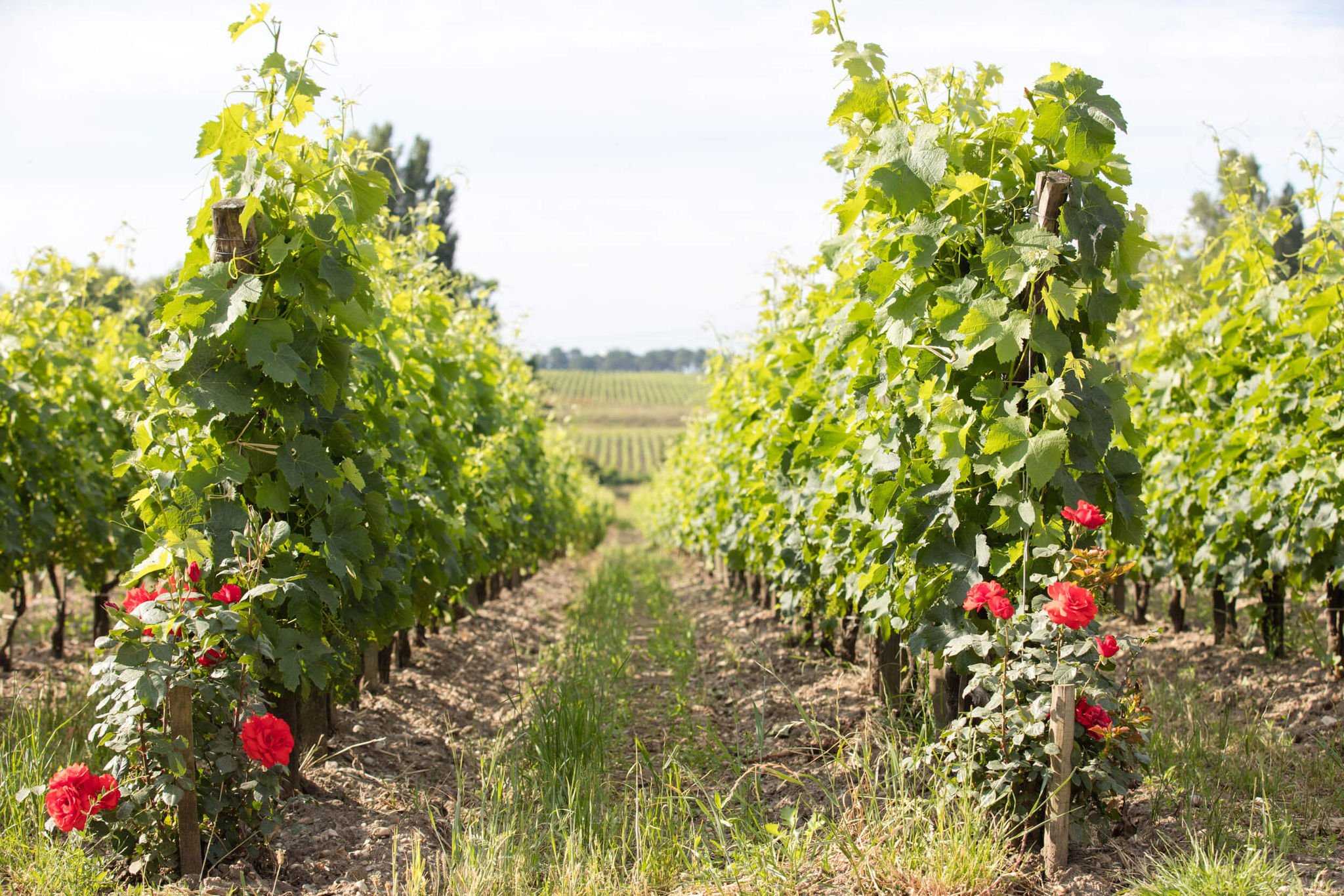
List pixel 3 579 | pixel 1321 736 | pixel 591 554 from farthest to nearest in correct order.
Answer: pixel 591 554, pixel 3 579, pixel 1321 736

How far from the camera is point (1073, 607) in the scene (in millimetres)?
2338

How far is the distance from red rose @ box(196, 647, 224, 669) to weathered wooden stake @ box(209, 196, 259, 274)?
1200 mm

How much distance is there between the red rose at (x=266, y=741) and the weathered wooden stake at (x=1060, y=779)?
82.6 inches

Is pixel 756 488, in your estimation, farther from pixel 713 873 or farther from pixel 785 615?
pixel 713 873

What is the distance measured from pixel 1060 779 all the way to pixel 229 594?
7.93ft

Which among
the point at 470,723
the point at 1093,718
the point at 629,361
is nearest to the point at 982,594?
the point at 1093,718

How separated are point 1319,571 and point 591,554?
17240mm

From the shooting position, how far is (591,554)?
68.8 feet

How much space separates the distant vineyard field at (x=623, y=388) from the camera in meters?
87.7

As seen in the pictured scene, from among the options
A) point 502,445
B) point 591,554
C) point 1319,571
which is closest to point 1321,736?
point 1319,571

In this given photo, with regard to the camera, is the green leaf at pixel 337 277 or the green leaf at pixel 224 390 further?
the green leaf at pixel 337 277

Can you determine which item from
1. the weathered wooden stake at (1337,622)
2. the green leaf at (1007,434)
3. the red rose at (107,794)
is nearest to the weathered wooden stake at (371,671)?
the red rose at (107,794)

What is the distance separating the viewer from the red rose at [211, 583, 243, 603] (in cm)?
261

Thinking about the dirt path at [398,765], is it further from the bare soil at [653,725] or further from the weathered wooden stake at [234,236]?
the weathered wooden stake at [234,236]
